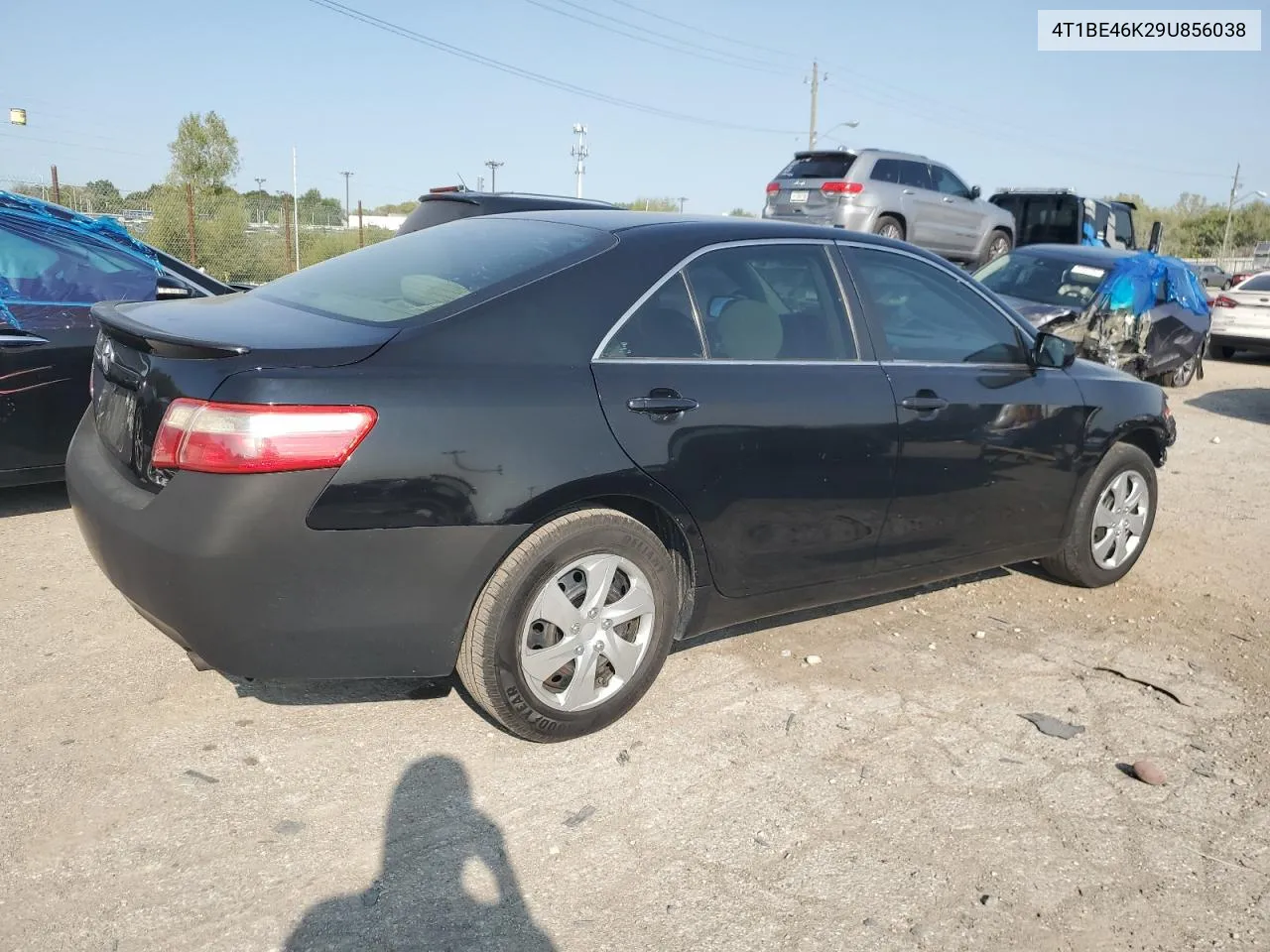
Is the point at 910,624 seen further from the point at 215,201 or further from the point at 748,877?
the point at 215,201

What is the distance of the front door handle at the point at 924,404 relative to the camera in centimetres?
392

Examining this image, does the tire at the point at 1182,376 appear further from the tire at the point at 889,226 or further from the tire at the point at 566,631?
the tire at the point at 566,631

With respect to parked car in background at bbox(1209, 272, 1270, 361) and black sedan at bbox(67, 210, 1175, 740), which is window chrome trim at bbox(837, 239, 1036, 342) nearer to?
black sedan at bbox(67, 210, 1175, 740)

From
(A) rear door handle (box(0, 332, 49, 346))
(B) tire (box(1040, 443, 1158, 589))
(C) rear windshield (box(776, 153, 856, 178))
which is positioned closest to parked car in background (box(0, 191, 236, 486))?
(A) rear door handle (box(0, 332, 49, 346))

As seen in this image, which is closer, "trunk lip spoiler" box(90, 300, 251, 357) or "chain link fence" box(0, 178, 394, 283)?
"trunk lip spoiler" box(90, 300, 251, 357)

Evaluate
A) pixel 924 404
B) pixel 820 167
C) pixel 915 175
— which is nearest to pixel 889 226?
pixel 915 175

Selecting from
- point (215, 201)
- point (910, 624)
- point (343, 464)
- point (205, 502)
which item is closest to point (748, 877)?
point (343, 464)

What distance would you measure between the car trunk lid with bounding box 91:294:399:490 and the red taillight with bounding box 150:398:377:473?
0.08 meters

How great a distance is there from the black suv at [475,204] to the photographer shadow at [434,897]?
5.39m

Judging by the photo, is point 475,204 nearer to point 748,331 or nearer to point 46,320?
point 46,320

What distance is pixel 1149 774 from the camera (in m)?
3.31

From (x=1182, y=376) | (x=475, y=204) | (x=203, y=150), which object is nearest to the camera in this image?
(x=475, y=204)

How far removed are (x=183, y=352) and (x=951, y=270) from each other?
3.02 m

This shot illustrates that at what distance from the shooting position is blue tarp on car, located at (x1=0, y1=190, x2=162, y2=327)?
5.16 metres
